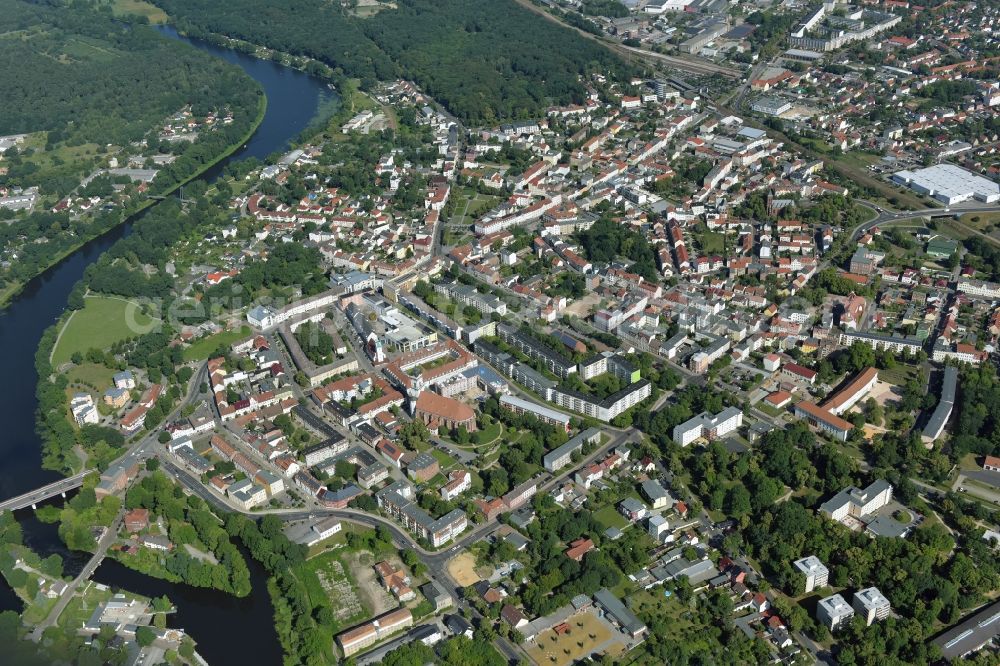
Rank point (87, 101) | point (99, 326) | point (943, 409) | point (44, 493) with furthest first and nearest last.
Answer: point (87, 101), point (99, 326), point (943, 409), point (44, 493)

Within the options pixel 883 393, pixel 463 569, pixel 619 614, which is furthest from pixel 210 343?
pixel 883 393

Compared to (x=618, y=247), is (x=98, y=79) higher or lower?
lower

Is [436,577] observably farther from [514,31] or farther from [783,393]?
[514,31]

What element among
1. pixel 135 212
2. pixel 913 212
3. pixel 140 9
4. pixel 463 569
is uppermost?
pixel 913 212

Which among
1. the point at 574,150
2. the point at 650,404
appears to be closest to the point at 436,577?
the point at 650,404

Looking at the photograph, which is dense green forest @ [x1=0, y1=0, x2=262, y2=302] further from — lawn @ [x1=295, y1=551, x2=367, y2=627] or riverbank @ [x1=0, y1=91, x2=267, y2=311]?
lawn @ [x1=295, y1=551, x2=367, y2=627]

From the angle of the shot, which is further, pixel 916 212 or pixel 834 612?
pixel 916 212

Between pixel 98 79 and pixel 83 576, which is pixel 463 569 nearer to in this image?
pixel 83 576

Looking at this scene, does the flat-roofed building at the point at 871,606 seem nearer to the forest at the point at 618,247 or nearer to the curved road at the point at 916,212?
the forest at the point at 618,247
